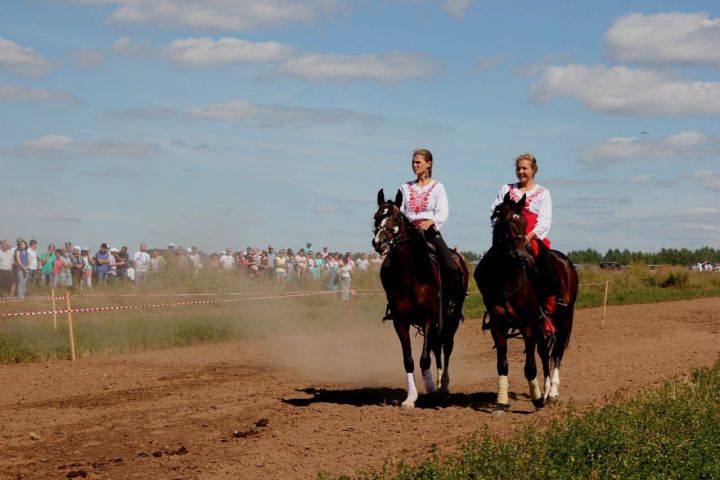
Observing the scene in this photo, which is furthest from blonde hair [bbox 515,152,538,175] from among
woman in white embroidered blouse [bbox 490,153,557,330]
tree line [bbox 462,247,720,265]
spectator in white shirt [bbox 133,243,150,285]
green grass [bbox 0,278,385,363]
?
tree line [bbox 462,247,720,265]

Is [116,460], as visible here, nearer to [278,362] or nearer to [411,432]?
[411,432]

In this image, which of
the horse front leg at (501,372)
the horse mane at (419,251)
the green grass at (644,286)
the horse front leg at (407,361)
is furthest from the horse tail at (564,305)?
the green grass at (644,286)

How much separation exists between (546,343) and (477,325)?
48.6 ft

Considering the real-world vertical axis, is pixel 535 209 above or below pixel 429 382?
above

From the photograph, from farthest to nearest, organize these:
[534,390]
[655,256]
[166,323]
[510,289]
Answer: [655,256] → [166,323] → [534,390] → [510,289]

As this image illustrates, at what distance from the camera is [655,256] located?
10988cm

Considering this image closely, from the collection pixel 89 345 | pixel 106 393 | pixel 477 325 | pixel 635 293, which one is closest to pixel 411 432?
pixel 106 393

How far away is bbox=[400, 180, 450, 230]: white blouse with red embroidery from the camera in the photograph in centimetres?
1273

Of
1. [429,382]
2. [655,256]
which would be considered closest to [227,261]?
[429,382]

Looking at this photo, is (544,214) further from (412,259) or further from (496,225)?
(412,259)

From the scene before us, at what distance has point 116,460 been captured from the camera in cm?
924

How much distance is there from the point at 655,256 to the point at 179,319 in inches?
3695

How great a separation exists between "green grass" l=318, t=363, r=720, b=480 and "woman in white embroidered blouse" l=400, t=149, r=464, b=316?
3.01 meters

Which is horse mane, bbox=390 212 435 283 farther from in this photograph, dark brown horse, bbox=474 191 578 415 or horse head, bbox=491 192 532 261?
horse head, bbox=491 192 532 261
